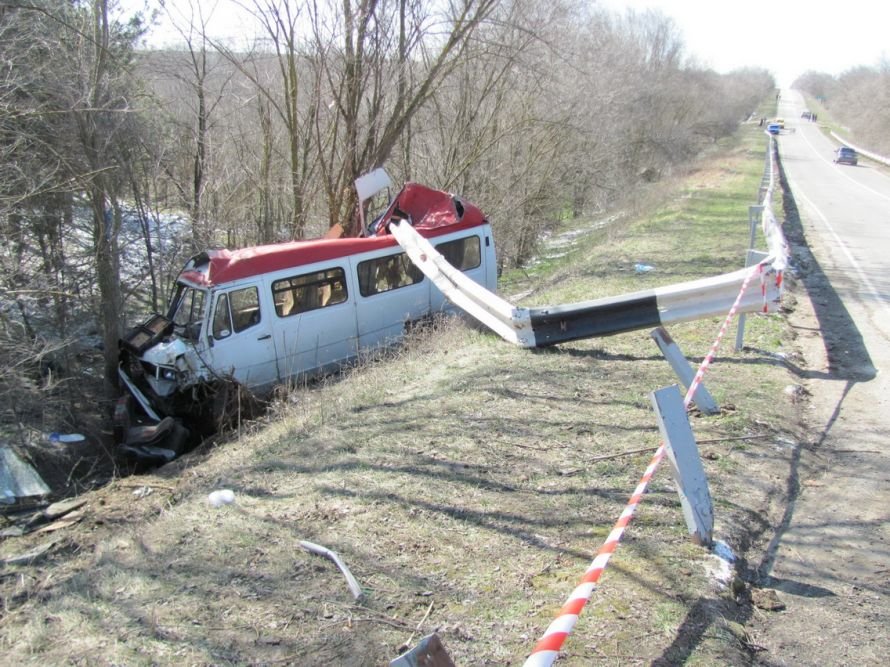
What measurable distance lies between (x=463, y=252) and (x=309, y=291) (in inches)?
128

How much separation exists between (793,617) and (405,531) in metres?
2.13

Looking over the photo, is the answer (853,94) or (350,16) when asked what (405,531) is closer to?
(350,16)

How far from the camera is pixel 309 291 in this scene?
32.3 ft

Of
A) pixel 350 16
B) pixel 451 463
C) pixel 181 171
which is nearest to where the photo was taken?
pixel 451 463

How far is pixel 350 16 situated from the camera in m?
12.5

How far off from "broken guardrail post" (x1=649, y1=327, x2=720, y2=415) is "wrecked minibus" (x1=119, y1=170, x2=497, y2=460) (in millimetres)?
4763

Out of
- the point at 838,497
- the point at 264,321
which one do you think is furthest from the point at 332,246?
the point at 838,497

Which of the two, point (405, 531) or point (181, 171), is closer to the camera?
point (405, 531)

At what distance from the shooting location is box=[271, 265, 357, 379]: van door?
9617 millimetres

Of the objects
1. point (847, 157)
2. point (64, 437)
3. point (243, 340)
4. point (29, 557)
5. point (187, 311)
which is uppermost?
point (847, 157)

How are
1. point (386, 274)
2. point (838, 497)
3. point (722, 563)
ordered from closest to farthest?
point (722, 563) < point (838, 497) < point (386, 274)

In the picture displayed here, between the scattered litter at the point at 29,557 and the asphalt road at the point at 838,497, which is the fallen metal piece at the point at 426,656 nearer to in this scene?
the asphalt road at the point at 838,497

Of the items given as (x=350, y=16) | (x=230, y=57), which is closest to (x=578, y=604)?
(x=350, y=16)

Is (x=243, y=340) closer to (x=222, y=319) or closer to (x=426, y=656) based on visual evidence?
(x=222, y=319)
